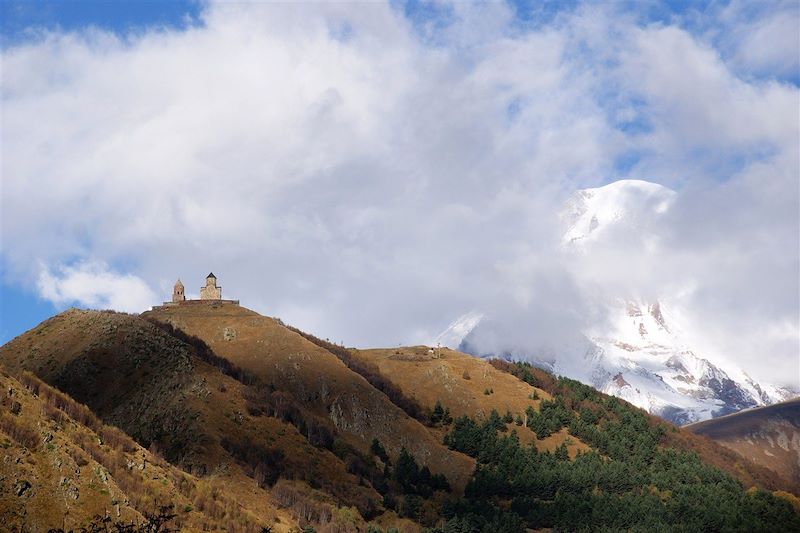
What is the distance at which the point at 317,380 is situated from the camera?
505 feet

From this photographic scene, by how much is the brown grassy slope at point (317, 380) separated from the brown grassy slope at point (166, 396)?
60.0 ft

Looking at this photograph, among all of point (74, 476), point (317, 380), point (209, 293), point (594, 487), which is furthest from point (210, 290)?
point (74, 476)

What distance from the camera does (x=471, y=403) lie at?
171 m

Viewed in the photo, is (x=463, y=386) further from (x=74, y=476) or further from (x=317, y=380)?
(x=74, y=476)

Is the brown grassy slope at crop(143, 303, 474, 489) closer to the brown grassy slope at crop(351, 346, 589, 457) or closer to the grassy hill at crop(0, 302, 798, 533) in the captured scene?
the grassy hill at crop(0, 302, 798, 533)

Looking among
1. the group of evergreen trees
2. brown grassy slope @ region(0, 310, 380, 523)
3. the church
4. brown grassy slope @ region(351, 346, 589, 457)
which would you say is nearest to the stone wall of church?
the church

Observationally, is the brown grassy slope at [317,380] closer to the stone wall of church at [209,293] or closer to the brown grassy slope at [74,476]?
the stone wall of church at [209,293]

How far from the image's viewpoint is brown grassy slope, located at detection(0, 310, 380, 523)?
110000 mm

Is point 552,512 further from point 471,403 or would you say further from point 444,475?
point 471,403

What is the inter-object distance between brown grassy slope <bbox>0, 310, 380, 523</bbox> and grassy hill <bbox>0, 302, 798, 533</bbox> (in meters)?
0.29

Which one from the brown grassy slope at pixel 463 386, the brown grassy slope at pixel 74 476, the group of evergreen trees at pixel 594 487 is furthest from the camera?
the brown grassy slope at pixel 463 386

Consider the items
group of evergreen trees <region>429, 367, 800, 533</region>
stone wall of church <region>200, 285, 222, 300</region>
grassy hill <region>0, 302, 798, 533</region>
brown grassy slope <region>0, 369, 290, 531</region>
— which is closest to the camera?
brown grassy slope <region>0, 369, 290, 531</region>

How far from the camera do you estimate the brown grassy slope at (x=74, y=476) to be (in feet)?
181

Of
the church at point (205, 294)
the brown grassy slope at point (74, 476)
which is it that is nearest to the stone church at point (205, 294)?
the church at point (205, 294)
